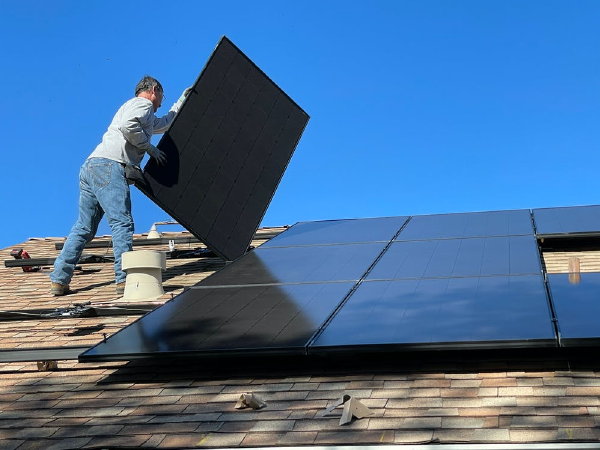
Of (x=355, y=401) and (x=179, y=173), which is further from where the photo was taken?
(x=179, y=173)

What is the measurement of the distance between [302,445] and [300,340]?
3.85 ft

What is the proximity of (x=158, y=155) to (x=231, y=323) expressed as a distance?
9.50 feet

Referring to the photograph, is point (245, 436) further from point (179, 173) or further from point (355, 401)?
point (179, 173)

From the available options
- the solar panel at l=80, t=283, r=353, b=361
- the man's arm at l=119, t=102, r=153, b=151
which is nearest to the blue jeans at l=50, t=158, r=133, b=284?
the man's arm at l=119, t=102, r=153, b=151

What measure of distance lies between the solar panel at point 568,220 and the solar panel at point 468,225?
129 mm

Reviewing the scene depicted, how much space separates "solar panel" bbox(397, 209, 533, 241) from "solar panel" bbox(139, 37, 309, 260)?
1656mm

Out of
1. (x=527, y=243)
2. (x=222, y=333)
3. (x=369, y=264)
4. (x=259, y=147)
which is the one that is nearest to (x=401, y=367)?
(x=222, y=333)

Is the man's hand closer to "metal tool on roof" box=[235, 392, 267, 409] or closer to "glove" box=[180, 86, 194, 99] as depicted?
"glove" box=[180, 86, 194, 99]

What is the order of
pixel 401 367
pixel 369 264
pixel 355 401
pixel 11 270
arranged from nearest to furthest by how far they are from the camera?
pixel 355 401
pixel 401 367
pixel 369 264
pixel 11 270

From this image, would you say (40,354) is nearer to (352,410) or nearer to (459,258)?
(352,410)

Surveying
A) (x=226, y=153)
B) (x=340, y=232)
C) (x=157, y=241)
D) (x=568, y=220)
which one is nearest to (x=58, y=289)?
(x=226, y=153)

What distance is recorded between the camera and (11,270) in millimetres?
11688

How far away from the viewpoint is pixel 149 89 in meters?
9.30

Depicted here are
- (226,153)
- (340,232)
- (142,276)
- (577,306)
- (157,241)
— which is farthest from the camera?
(157,241)
